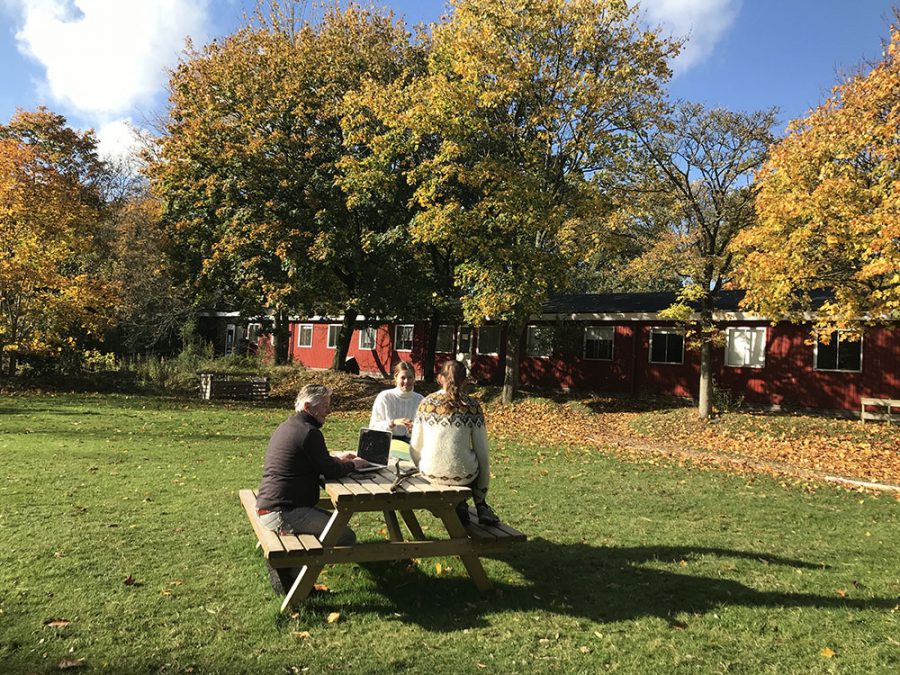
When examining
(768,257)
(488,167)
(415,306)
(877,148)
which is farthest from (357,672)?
(415,306)

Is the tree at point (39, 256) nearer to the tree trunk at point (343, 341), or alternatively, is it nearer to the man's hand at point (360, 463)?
the tree trunk at point (343, 341)

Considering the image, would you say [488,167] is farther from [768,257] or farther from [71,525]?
[71,525]

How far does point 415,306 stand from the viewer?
24.8 metres

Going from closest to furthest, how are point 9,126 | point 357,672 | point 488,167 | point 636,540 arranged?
point 357,672, point 636,540, point 488,167, point 9,126

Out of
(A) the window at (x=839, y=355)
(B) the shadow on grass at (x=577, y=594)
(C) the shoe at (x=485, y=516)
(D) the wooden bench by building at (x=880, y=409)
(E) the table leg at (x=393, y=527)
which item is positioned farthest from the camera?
(A) the window at (x=839, y=355)

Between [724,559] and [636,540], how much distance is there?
0.83m

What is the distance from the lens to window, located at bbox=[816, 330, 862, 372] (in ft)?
61.5

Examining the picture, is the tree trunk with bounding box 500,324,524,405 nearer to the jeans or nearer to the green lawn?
the green lawn

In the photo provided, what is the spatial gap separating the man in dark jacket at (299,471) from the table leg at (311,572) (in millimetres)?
183

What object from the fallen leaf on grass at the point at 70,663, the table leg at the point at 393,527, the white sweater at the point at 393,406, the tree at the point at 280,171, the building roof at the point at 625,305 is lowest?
the fallen leaf on grass at the point at 70,663

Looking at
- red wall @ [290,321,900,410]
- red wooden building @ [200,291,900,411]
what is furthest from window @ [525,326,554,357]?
red wall @ [290,321,900,410]

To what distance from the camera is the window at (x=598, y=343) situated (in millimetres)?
23719

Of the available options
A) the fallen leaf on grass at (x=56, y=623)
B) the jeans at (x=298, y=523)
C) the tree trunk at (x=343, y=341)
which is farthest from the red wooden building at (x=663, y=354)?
the fallen leaf on grass at (x=56, y=623)

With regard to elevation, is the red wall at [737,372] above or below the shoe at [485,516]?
above
